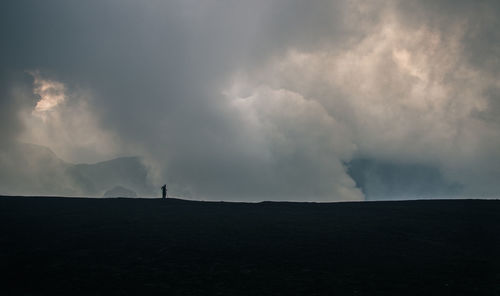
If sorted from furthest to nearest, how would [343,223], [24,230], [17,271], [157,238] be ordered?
1. [343,223]
2. [24,230]
3. [157,238]
4. [17,271]

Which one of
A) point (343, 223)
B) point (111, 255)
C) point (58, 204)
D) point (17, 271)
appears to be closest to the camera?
point (17, 271)

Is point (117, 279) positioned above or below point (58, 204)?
below

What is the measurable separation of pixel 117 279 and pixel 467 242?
21.2 metres

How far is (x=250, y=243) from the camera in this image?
2336cm

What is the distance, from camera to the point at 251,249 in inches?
870

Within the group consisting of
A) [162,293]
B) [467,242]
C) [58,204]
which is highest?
[58,204]

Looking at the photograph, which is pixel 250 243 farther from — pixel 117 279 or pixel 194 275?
pixel 117 279

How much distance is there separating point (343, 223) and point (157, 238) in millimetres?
14183

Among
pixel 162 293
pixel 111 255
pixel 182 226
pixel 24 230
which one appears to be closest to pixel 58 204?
pixel 24 230

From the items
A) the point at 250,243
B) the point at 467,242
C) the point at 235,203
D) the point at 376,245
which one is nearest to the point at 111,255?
the point at 250,243

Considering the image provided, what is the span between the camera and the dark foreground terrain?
16469 mm

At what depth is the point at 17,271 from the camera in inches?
724

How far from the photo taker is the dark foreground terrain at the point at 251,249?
54.0 ft

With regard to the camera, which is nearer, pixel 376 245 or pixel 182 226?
pixel 376 245
